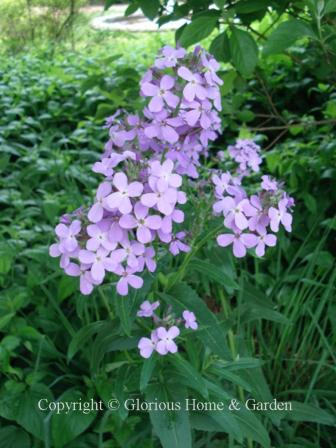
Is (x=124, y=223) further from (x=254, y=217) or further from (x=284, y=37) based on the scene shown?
(x=284, y=37)

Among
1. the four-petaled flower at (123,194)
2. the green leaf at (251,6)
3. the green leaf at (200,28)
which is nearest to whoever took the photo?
the four-petaled flower at (123,194)

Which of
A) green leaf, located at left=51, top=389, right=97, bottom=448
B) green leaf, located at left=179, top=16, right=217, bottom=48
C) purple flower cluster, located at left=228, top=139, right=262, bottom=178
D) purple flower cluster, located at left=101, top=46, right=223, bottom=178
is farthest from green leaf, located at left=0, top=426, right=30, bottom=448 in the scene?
green leaf, located at left=179, top=16, right=217, bottom=48

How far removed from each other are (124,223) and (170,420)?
1.69 ft

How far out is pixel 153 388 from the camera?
1.39 meters

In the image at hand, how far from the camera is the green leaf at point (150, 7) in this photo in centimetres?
194

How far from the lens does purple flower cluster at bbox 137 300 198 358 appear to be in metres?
1.29

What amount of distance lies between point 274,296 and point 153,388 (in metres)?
0.97

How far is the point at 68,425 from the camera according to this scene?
1599 millimetres

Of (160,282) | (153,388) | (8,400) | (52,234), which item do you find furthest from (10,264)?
(153,388)

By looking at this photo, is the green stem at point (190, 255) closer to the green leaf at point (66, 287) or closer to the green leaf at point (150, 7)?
the green leaf at point (66, 287)

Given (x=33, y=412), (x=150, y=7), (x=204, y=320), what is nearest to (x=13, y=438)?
(x=33, y=412)

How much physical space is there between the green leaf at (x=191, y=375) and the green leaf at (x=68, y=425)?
0.41 m

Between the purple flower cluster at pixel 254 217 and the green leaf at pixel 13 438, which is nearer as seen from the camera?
the purple flower cluster at pixel 254 217

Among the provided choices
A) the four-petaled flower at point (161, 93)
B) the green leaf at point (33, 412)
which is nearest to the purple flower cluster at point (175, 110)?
the four-petaled flower at point (161, 93)
